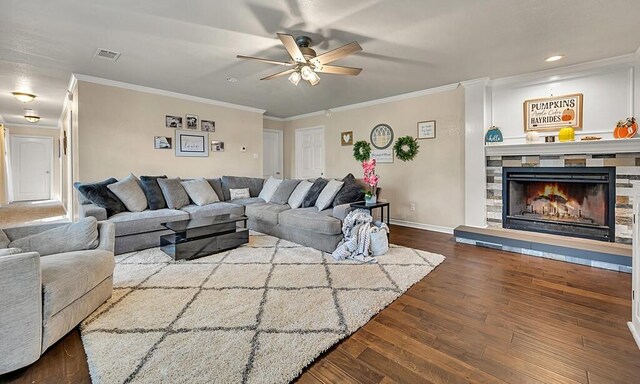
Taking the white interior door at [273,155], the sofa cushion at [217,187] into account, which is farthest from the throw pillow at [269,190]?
the white interior door at [273,155]

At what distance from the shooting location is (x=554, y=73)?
3664 millimetres

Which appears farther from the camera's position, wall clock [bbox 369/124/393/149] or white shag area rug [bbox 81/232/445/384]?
wall clock [bbox 369/124/393/149]

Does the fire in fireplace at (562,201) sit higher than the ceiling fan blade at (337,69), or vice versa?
the ceiling fan blade at (337,69)

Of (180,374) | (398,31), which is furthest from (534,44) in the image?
(180,374)

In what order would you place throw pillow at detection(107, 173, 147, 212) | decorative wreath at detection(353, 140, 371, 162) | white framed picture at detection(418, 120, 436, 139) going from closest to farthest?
throw pillow at detection(107, 173, 147, 212), white framed picture at detection(418, 120, 436, 139), decorative wreath at detection(353, 140, 371, 162)

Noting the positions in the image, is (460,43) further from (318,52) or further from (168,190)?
(168,190)

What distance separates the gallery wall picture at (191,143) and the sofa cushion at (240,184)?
74 centimetres

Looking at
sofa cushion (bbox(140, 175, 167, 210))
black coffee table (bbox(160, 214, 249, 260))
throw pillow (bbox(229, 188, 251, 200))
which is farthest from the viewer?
throw pillow (bbox(229, 188, 251, 200))

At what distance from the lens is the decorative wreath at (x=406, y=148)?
4886mm

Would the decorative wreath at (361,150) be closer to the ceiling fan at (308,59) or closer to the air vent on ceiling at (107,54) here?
the ceiling fan at (308,59)

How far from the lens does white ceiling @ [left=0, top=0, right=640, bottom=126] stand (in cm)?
228

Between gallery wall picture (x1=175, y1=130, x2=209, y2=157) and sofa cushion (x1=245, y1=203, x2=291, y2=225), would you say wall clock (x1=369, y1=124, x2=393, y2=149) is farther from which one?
gallery wall picture (x1=175, y1=130, x2=209, y2=157)

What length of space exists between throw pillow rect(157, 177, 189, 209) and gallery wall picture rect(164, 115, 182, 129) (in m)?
1.22

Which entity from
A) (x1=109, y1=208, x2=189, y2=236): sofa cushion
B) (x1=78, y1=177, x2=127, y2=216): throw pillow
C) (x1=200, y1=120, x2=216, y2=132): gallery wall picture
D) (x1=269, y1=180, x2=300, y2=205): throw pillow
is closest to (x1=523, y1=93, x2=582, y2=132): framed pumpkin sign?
(x1=269, y1=180, x2=300, y2=205): throw pillow
